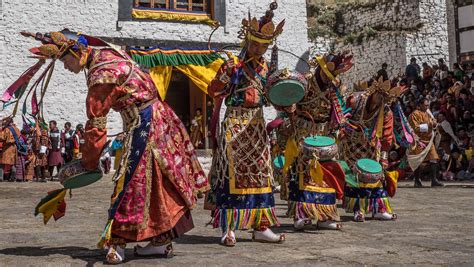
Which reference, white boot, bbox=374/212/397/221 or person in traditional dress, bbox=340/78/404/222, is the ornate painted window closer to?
person in traditional dress, bbox=340/78/404/222

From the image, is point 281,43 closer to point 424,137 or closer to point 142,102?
point 424,137

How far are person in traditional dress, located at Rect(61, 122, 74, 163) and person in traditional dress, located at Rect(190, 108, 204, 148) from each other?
12.0 ft

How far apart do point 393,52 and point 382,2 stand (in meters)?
2.72

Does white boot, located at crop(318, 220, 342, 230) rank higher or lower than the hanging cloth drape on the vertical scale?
lower

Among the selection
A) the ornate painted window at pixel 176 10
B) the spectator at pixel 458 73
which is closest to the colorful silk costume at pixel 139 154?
the ornate painted window at pixel 176 10

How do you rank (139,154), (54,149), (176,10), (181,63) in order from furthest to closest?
Result: 1. (176,10)
2. (54,149)
3. (181,63)
4. (139,154)

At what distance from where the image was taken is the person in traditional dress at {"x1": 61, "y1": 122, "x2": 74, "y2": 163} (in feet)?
51.0

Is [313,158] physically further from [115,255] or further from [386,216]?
[115,255]

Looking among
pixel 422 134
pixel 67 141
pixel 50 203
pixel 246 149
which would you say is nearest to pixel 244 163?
pixel 246 149

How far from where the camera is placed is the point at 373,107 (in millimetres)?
7539

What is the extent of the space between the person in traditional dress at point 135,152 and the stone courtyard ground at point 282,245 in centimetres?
24

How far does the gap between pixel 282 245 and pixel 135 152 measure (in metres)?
1.55

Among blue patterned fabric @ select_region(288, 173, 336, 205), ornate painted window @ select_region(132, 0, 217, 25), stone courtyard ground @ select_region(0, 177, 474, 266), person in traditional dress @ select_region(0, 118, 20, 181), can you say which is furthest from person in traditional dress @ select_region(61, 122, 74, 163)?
blue patterned fabric @ select_region(288, 173, 336, 205)

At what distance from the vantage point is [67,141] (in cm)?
1576
